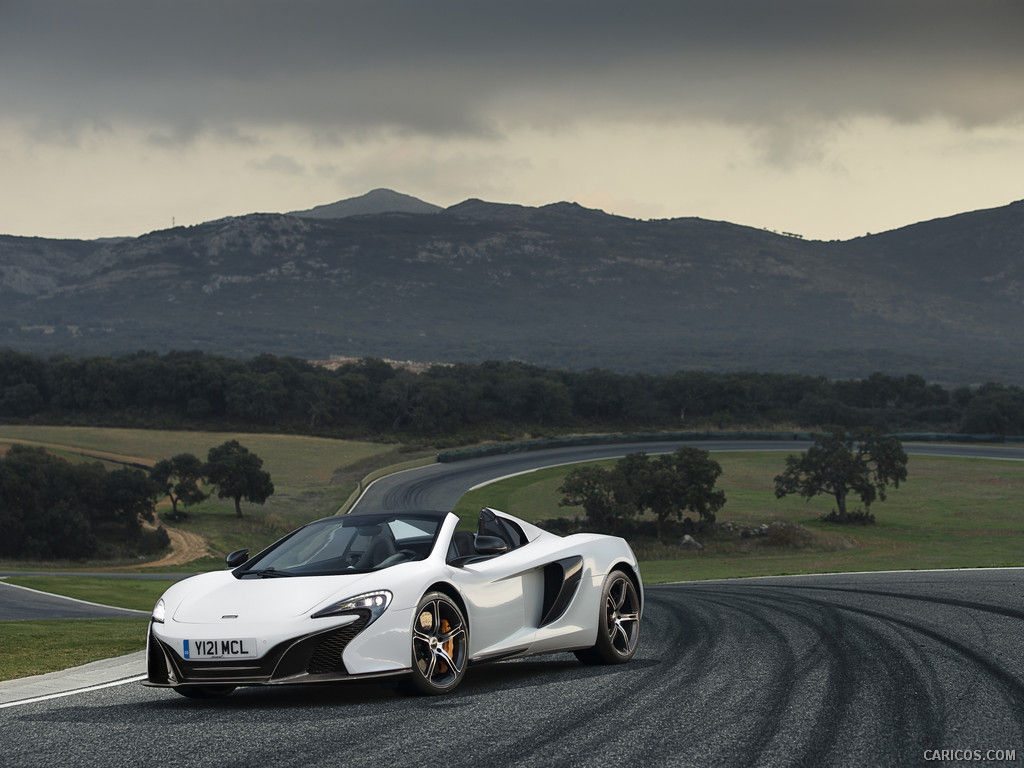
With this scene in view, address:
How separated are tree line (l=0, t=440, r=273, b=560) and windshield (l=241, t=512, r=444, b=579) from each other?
5971cm

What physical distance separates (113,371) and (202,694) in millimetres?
123638

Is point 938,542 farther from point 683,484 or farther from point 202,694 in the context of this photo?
point 202,694

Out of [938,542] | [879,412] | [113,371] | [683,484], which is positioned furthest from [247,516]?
[879,412]

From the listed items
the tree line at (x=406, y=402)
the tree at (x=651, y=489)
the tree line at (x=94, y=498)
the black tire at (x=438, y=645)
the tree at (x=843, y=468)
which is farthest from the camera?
the tree line at (x=406, y=402)

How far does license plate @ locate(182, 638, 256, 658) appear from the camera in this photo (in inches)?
307

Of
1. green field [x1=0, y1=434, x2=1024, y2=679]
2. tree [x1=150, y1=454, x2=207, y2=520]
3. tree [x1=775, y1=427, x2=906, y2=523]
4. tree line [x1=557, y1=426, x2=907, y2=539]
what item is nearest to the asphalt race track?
green field [x1=0, y1=434, x2=1024, y2=679]

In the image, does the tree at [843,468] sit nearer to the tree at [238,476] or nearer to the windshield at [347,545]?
the tree at [238,476]

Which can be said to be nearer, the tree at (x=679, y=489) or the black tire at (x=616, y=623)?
the black tire at (x=616, y=623)

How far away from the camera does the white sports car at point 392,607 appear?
7.82 meters

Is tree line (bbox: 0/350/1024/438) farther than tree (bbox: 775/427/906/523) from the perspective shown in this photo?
Yes

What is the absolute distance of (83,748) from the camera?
6.69 meters

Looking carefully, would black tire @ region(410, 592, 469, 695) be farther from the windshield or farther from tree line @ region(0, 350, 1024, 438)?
tree line @ region(0, 350, 1024, 438)

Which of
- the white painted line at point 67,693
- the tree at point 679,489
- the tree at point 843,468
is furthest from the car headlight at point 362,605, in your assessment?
the tree at point 843,468

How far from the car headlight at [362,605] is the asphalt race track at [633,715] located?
626 mm
